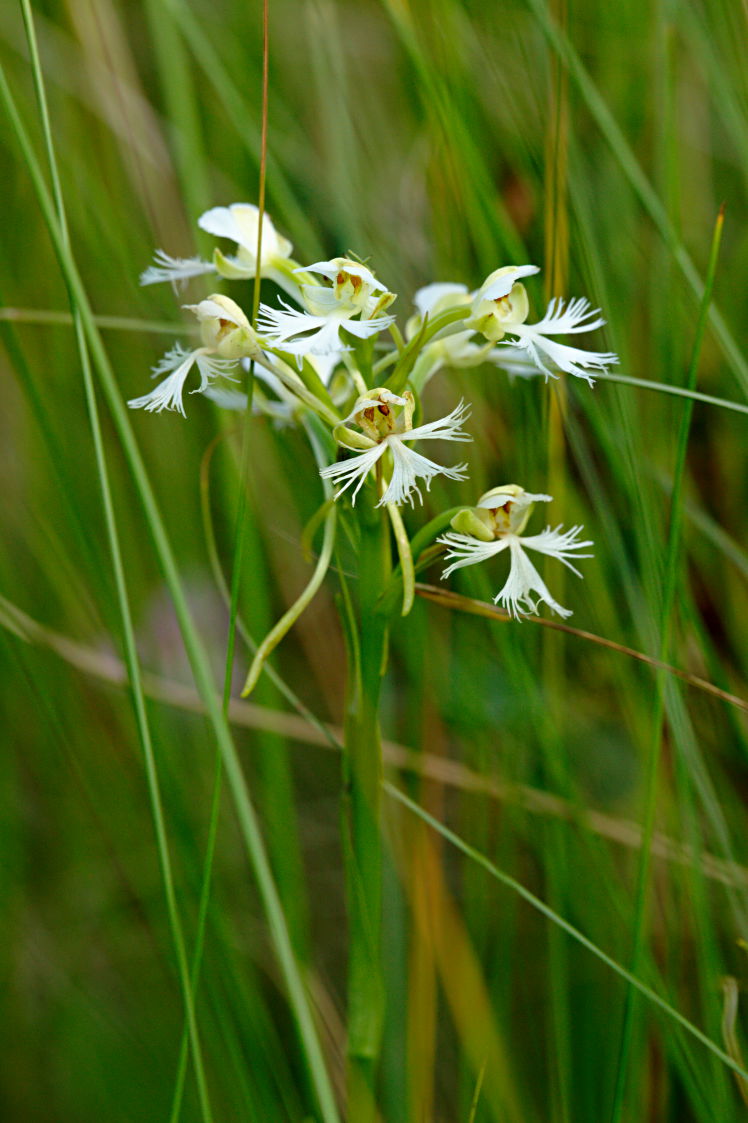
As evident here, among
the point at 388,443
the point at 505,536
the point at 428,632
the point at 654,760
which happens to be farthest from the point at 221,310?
the point at 428,632

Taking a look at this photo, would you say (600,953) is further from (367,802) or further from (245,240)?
(245,240)

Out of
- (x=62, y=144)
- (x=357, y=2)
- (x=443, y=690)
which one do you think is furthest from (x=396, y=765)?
(x=357, y=2)

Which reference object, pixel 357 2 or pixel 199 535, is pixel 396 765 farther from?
pixel 357 2

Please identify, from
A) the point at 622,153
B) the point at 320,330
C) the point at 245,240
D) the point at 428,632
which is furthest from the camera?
the point at 428,632

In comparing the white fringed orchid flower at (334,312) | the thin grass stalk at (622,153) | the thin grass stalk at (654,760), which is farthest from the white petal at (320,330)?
the thin grass stalk at (622,153)

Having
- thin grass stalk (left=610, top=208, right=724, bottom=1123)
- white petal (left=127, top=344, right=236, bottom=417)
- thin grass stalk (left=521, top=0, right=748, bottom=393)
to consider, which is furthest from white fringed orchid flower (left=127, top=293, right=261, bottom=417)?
thin grass stalk (left=521, top=0, right=748, bottom=393)

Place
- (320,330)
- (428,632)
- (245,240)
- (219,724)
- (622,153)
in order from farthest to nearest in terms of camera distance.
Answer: (428,632) < (622,153) < (245,240) < (320,330) < (219,724)

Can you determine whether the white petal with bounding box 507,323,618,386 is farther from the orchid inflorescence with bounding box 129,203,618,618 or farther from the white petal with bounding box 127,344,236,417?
the white petal with bounding box 127,344,236,417
